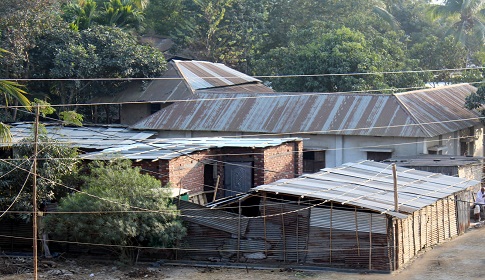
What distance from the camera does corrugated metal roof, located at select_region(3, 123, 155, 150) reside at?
22397mm

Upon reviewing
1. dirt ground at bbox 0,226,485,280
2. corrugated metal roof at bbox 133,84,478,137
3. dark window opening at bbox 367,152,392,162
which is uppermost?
corrugated metal roof at bbox 133,84,478,137

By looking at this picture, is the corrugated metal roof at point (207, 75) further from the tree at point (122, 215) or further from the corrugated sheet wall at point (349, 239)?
the corrugated sheet wall at point (349, 239)

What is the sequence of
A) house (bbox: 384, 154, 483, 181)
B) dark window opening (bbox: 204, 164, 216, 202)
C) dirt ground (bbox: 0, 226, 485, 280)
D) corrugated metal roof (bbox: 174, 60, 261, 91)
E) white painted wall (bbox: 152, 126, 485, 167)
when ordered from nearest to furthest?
dirt ground (bbox: 0, 226, 485, 280)
dark window opening (bbox: 204, 164, 216, 202)
house (bbox: 384, 154, 483, 181)
white painted wall (bbox: 152, 126, 485, 167)
corrugated metal roof (bbox: 174, 60, 261, 91)

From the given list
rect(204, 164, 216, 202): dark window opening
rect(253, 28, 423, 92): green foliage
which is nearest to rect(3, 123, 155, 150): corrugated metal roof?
rect(204, 164, 216, 202): dark window opening

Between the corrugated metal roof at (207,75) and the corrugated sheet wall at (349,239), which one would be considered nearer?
the corrugated sheet wall at (349,239)

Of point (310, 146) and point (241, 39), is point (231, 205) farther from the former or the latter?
point (241, 39)

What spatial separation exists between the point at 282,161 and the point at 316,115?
4.83m

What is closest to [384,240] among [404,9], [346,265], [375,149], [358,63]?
[346,265]

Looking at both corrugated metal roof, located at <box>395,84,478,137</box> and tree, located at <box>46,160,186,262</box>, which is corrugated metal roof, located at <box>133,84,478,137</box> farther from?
tree, located at <box>46,160,186,262</box>

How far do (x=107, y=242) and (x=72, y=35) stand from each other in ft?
49.7

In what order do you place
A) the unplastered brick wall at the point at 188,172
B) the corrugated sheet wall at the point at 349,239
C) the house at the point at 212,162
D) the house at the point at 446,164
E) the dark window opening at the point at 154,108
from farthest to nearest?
the dark window opening at the point at 154,108 < the house at the point at 446,164 < the unplastered brick wall at the point at 188,172 < the house at the point at 212,162 < the corrugated sheet wall at the point at 349,239

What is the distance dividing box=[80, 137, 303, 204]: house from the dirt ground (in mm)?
2693

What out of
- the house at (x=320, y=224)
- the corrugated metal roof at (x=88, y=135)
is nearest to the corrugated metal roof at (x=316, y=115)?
the corrugated metal roof at (x=88, y=135)

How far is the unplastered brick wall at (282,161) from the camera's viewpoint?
884 inches
